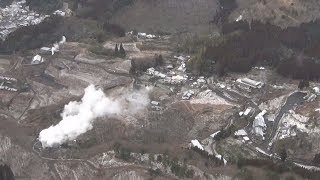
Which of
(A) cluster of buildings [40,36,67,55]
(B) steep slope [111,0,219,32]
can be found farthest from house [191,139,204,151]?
(B) steep slope [111,0,219,32]

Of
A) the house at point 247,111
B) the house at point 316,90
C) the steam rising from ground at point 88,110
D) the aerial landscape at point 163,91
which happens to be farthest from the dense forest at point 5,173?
the house at point 316,90

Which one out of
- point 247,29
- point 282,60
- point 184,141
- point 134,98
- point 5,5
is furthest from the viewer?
point 5,5

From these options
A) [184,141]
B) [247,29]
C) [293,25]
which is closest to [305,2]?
[293,25]

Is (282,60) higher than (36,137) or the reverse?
higher

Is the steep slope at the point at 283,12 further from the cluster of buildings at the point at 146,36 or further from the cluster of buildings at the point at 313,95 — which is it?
the cluster of buildings at the point at 313,95

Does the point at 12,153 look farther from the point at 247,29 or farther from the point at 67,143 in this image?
the point at 247,29

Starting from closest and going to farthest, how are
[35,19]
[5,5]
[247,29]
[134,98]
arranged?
[134,98] < [247,29] < [35,19] < [5,5]

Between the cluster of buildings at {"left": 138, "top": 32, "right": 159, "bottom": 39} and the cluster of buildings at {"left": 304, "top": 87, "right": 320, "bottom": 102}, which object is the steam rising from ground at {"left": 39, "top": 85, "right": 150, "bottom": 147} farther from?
the cluster of buildings at {"left": 138, "top": 32, "right": 159, "bottom": 39}
